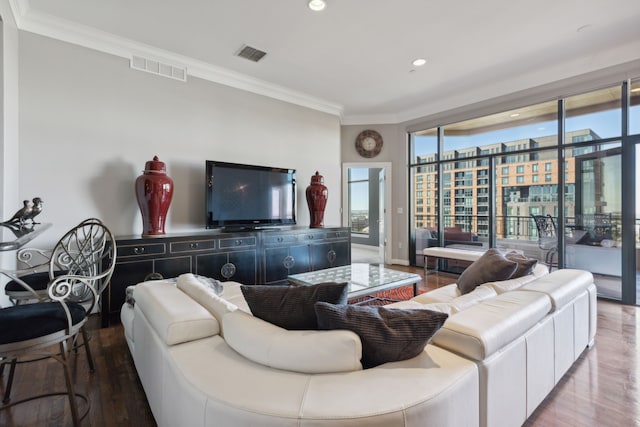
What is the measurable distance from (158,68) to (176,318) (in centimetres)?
339

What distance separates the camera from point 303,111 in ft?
16.1

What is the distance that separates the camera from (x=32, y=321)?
4.49 ft

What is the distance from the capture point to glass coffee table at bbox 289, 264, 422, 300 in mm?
2646

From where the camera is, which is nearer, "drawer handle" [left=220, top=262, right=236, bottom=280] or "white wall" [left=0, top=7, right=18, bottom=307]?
"white wall" [left=0, top=7, right=18, bottom=307]

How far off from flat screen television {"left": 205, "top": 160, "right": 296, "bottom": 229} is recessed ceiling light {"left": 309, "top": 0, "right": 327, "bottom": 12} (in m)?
1.98

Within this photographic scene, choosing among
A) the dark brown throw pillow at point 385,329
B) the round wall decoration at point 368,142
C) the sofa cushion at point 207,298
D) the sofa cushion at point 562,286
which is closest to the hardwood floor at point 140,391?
the sofa cushion at point 562,286

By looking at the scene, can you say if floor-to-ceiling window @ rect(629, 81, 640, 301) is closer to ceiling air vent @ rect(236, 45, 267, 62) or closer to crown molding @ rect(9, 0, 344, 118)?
crown molding @ rect(9, 0, 344, 118)

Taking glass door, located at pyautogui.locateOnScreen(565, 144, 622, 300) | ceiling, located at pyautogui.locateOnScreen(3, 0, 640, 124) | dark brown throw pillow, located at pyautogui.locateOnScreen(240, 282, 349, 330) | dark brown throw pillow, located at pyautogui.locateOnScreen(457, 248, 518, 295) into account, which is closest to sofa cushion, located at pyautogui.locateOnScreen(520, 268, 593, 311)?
dark brown throw pillow, located at pyautogui.locateOnScreen(457, 248, 518, 295)

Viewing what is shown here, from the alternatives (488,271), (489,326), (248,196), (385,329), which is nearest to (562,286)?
(488,271)

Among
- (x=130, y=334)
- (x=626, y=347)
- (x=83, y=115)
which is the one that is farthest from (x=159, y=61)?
(x=626, y=347)

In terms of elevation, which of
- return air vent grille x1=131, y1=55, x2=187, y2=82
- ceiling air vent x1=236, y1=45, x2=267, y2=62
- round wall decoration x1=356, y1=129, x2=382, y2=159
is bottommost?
round wall decoration x1=356, y1=129, x2=382, y2=159

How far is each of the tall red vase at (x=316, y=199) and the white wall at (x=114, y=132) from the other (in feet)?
2.58

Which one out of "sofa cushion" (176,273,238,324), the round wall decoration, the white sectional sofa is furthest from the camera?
the round wall decoration

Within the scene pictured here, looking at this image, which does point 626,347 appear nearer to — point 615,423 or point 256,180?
point 615,423
